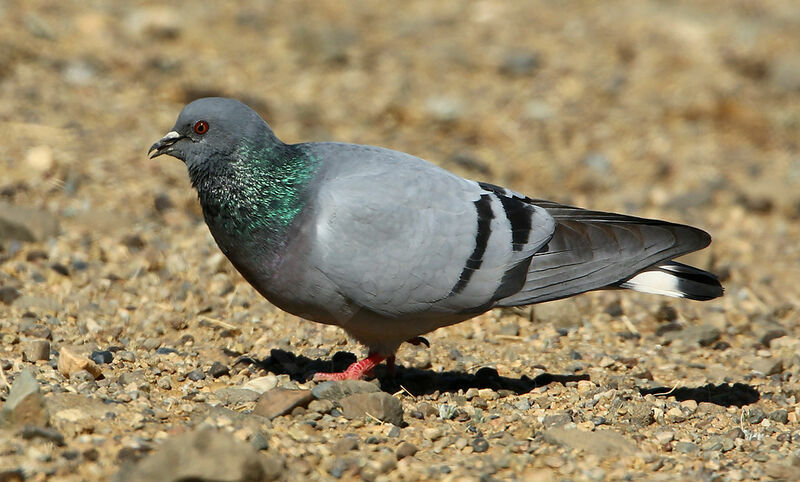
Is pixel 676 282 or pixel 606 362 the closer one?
pixel 676 282

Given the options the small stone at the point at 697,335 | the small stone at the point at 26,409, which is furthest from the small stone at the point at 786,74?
the small stone at the point at 26,409

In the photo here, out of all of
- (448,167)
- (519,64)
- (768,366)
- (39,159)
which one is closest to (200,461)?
(768,366)

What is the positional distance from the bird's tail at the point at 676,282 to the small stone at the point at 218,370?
84.0 inches

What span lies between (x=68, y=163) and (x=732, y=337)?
507 cm

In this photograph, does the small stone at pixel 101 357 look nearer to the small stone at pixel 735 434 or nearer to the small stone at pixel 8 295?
the small stone at pixel 8 295

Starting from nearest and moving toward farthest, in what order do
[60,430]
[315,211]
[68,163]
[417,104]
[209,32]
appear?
[60,430], [315,211], [68,163], [417,104], [209,32]

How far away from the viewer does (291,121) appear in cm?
938

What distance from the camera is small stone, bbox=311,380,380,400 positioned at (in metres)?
4.82

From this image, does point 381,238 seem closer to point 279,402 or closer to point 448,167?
point 279,402

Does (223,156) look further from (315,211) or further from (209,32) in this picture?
(209,32)

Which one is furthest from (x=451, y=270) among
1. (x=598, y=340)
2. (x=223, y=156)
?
(x=598, y=340)

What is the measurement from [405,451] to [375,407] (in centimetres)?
41

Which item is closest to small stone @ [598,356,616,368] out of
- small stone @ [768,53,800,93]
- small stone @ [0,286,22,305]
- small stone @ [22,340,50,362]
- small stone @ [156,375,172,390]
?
small stone @ [156,375,172,390]

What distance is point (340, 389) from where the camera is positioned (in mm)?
4863
